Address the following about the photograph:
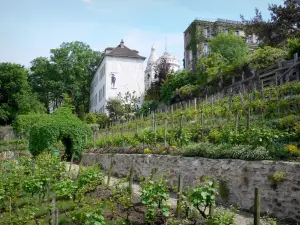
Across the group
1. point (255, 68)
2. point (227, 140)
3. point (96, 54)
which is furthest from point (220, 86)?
point (96, 54)

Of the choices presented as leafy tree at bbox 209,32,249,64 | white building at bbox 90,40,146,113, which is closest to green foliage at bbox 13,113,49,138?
white building at bbox 90,40,146,113

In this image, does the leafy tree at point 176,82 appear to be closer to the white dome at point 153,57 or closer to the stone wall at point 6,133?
the stone wall at point 6,133

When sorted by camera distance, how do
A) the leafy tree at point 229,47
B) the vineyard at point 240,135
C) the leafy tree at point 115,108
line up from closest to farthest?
the vineyard at point 240,135 < the leafy tree at point 229,47 < the leafy tree at point 115,108

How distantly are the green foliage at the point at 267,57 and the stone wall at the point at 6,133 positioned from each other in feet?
99.0

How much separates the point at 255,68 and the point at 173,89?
13389 millimetres

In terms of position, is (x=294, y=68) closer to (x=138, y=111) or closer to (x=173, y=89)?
(x=173, y=89)

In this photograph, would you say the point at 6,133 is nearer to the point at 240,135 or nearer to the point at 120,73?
the point at 120,73

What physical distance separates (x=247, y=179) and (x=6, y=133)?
125 ft

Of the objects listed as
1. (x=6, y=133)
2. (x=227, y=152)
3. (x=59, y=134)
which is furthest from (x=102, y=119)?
(x=227, y=152)

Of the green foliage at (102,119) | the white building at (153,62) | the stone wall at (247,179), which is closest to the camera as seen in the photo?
the stone wall at (247,179)

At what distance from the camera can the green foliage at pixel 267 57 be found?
22094mm

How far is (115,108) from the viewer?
40469 mm

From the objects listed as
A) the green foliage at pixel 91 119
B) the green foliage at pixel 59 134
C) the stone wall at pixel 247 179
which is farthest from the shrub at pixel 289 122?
the green foliage at pixel 91 119

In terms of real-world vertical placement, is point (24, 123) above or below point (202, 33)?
below
